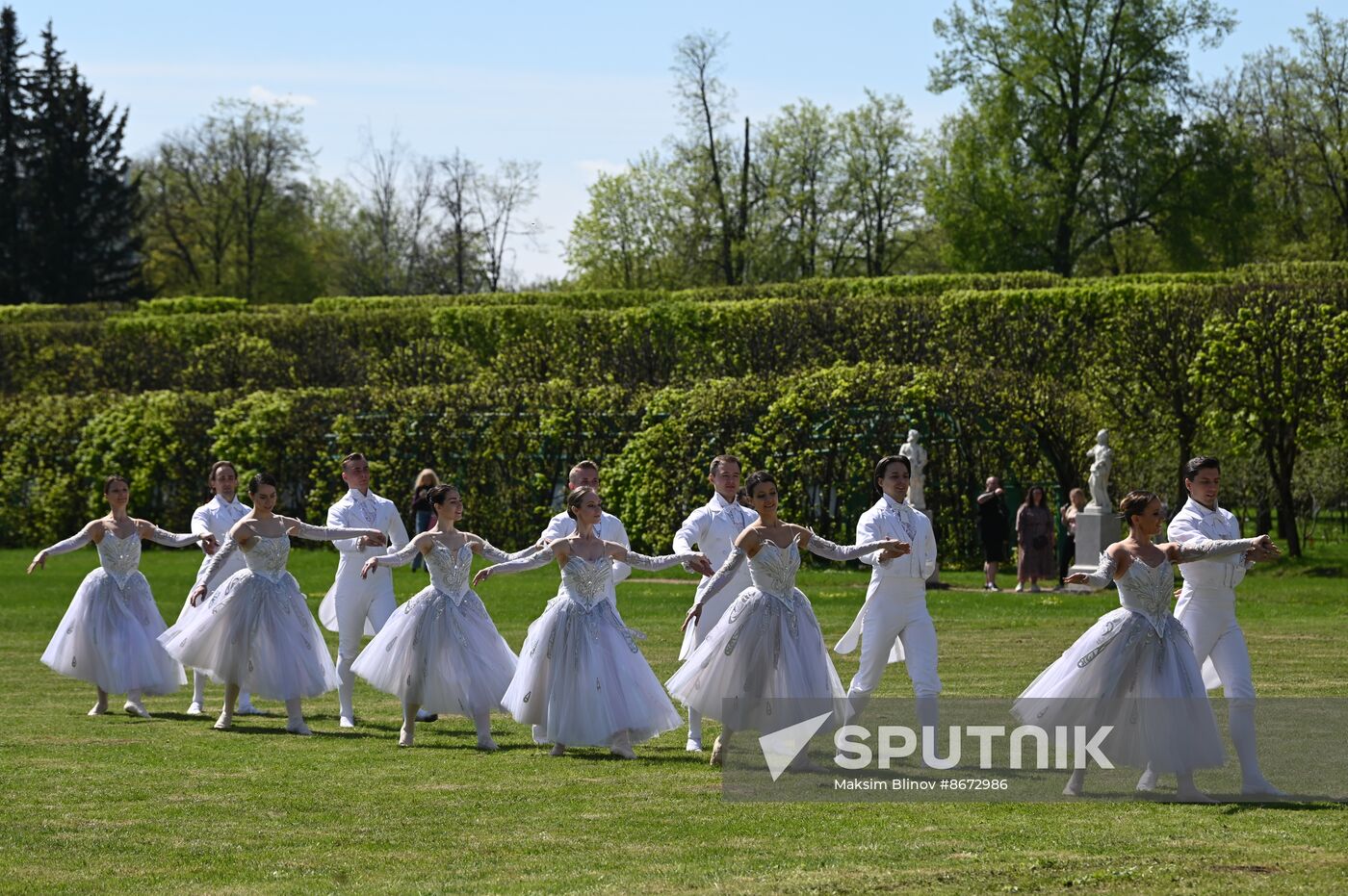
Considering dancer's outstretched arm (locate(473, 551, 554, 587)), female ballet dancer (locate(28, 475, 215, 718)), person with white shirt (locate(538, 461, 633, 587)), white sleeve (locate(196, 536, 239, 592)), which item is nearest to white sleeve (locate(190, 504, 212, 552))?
female ballet dancer (locate(28, 475, 215, 718))

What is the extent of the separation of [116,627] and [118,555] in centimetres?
65

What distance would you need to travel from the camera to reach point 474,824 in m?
9.65

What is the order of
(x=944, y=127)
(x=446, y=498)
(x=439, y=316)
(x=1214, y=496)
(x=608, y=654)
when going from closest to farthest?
1. (x=1214, y=496)
2. (x=608, y=654)
3. (x=446, y=498)
4. (x=439, y=316)
5. (x=944, y=127)

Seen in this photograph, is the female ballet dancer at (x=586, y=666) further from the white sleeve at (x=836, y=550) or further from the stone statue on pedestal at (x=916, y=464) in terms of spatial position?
the stone statue on pedestal at (x=916, y=464)

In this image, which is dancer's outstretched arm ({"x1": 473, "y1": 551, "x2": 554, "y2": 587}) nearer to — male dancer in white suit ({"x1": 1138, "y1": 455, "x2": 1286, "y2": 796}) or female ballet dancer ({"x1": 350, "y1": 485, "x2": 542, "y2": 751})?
female ballet dancer ({"x1": 350, "y1": 485, "x2": 542, "y2": 751})

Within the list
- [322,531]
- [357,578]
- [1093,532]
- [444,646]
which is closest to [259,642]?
[322,531]

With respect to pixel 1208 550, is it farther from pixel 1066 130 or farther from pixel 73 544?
pixel 1066 130

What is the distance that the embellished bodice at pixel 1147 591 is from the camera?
33.9 feet

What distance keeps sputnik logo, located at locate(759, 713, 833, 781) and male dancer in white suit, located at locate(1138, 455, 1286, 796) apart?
2.09 meters

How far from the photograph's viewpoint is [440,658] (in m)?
12.9

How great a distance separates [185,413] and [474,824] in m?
27.7

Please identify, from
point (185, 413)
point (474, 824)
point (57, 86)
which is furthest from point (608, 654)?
point (57, 86)

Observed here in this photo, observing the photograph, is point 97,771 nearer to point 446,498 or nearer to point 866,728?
point 446,498

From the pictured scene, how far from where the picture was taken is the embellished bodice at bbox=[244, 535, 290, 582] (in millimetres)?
14156
